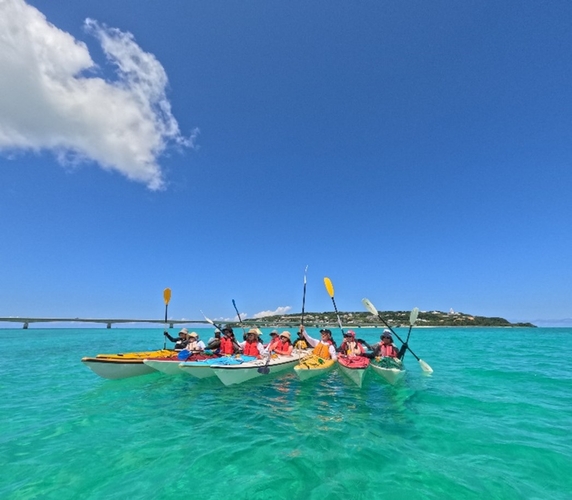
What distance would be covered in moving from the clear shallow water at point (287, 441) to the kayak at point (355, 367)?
2.44ft

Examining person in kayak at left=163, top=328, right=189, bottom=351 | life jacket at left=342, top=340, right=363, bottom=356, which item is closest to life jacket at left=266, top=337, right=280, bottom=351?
life jacket at left=342, top=340, right=363, bottom=356

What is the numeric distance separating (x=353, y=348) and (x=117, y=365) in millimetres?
12147

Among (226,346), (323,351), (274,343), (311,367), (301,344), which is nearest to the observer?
(311,367)

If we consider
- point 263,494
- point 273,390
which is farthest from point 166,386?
point 263,494

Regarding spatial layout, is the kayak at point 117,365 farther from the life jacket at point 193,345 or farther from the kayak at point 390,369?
the kayak at point 390,369

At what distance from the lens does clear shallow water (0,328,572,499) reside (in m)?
5.77

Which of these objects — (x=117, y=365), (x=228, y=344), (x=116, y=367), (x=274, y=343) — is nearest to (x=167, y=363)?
(x=117, y=365)

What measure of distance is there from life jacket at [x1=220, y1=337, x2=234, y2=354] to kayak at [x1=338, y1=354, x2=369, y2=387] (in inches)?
250

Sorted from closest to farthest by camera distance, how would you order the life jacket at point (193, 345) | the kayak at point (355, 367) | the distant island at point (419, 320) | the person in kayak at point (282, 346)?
the kayak at point (355, 367), the life jacket at point (193, 345), the person in kayak at point (282, 346), the distant island at point (419, 320)

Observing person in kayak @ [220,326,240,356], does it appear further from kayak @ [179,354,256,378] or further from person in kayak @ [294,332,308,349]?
person in kayak @ [294,332,308,349]

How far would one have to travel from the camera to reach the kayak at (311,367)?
13602 millimetres

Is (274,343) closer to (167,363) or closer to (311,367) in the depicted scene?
(311,367)

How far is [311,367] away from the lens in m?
Answer: 13.9

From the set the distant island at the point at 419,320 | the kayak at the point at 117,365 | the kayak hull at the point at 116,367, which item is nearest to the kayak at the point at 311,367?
the kayak at the point at 117,365
